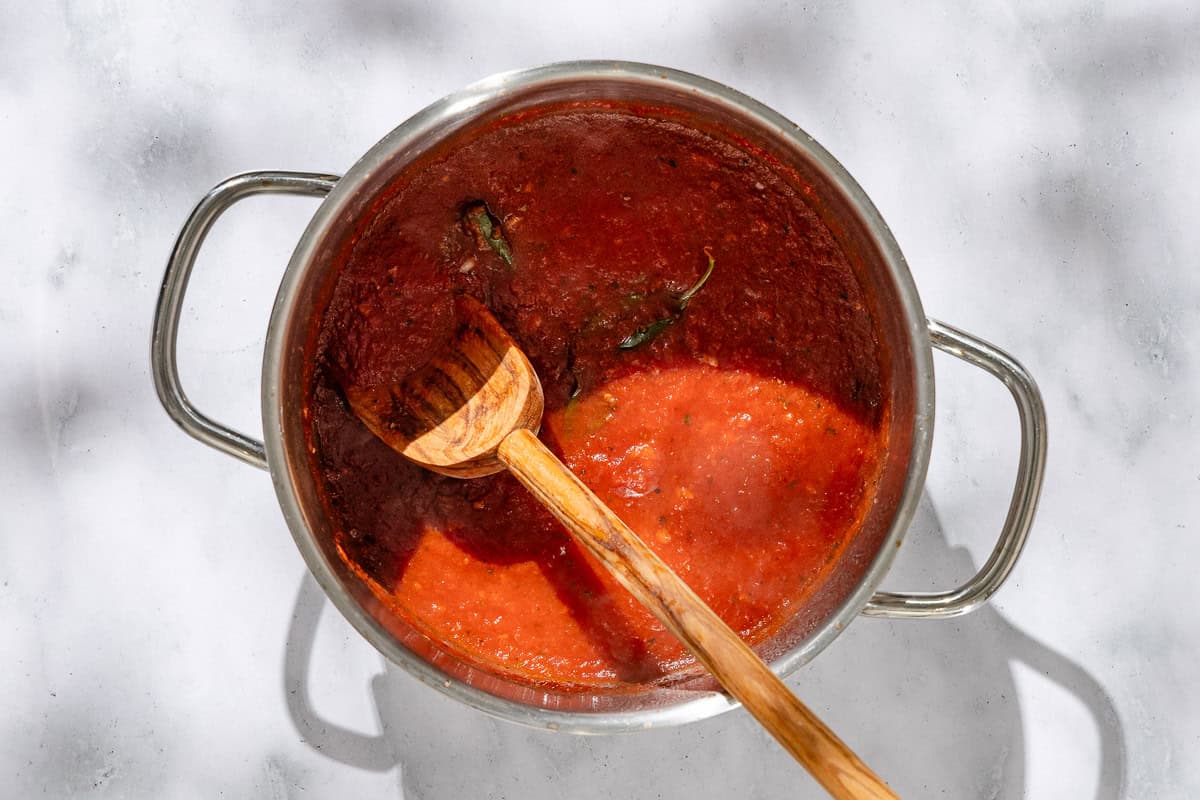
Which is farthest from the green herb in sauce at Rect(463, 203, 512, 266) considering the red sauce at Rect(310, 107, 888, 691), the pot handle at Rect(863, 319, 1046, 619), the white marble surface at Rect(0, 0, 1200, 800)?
the pot handle at Rect(863, 319, 1046, 619)

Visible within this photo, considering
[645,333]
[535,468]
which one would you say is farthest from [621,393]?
[535,468]

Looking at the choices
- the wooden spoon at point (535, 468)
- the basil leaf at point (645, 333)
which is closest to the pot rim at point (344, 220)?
the wooden spoon at point (535, 468)

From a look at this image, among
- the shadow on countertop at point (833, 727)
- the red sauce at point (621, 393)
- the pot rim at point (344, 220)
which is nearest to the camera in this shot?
the pot rim at point (344, 220)

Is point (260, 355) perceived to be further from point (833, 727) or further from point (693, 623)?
point (833, 727)

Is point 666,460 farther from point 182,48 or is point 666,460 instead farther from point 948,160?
point 182,48

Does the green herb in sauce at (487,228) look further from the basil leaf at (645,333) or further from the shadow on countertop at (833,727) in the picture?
the shadow on countertop at (833,727)

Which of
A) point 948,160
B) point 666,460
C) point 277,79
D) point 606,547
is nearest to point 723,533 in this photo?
point 666,460

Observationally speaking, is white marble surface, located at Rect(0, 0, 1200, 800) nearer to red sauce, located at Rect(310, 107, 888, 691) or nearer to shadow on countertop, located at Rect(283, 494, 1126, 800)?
shadow on countertop, located at Rect(283, 494, 1126, 800)
